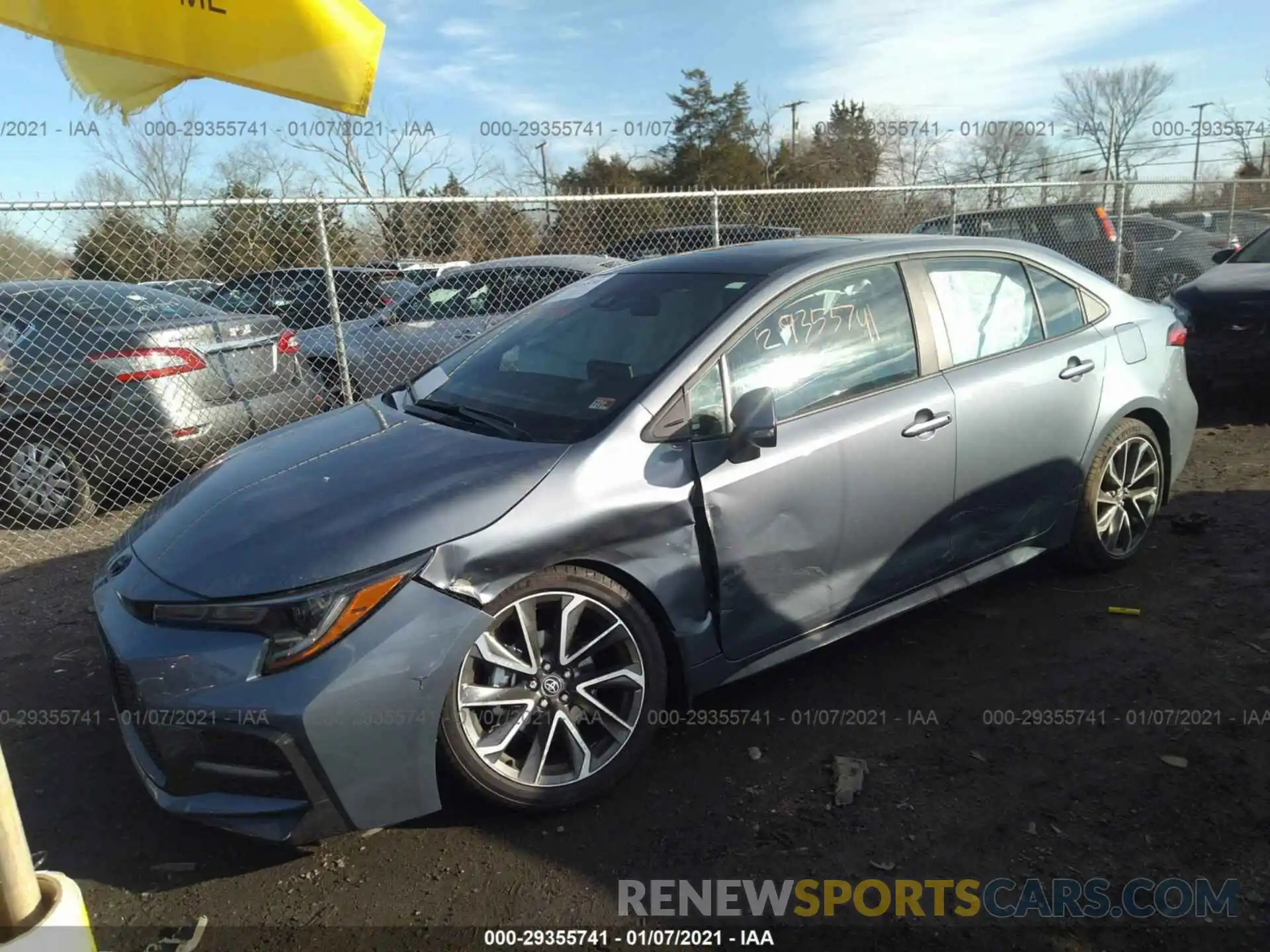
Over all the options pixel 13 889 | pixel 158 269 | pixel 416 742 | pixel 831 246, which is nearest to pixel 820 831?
pixel 416 742

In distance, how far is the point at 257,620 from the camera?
2.39 metres

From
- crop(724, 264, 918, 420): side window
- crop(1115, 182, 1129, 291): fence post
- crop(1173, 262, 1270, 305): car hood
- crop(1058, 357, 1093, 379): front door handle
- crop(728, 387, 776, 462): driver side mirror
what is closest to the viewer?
crop(728, 387, 776, 462): driver side mirror

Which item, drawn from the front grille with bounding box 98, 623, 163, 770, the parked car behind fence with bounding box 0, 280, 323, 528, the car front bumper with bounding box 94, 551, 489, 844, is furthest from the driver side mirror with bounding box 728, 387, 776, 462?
the parked car behind fence with bounding box 0, 280, 323, 528

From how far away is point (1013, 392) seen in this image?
3.67 meters

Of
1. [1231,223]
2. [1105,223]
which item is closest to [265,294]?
[1105,223]

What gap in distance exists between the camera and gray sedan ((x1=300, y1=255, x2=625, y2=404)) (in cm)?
777

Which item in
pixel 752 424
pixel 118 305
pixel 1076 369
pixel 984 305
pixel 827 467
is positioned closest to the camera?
pixel 752 424

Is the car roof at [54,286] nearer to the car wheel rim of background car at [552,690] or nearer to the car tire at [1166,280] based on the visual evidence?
the car wheel rim of background car at [552,690]

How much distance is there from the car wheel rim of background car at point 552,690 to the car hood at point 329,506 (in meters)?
0.35

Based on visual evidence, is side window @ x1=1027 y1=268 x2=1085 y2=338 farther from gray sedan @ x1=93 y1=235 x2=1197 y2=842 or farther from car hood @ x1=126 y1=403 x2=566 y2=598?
car hood @ x1=126 y1=403 x2=566 y2=598

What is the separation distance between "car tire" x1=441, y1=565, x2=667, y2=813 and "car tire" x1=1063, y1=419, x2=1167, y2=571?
2.34 metres

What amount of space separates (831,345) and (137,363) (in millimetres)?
4536

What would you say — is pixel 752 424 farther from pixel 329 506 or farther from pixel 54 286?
pixel 54 286

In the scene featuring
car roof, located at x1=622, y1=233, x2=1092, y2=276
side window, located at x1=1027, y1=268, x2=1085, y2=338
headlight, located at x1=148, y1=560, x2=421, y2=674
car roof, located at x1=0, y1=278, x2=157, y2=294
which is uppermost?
car roof, located at x1=0, y1=278, x2=157, y2=294
